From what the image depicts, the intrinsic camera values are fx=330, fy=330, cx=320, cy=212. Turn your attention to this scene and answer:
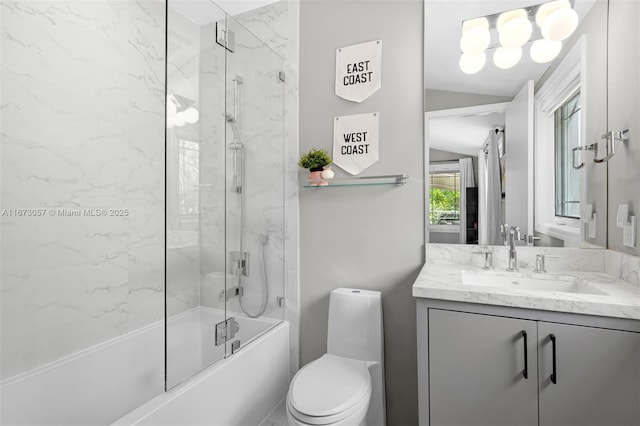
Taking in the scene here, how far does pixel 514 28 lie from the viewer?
167 cm

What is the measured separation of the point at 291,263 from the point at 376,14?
5.16ft

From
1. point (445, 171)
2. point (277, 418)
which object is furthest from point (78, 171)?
point (445, 171)

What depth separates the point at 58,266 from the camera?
5.32 ft

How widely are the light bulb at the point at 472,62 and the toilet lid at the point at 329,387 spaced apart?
5.45ft

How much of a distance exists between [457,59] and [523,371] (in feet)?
5.03

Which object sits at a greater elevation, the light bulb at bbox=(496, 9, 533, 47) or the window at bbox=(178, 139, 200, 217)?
the light bulb at bbox=(496, 9, 533, 47)

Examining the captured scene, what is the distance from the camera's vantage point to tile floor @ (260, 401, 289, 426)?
6.10 ft

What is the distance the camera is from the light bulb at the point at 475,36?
1727mm

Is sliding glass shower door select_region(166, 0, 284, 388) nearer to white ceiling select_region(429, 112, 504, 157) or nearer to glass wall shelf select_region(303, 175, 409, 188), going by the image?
glass wall shelf select_region(303, 175, 409, 188)

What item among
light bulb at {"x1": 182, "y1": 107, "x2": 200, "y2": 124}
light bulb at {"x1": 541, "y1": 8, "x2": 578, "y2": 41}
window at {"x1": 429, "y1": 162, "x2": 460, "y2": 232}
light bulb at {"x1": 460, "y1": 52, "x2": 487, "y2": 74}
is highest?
light bulb at {"x1": 541, "y1": 8, "x2": 578, "y2": 41}

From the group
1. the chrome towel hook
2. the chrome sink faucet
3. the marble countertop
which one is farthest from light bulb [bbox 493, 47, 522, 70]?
the marble countertop

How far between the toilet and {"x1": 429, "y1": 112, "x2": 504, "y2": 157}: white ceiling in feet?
2.97

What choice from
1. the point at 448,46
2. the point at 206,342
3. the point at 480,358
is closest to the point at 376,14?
the point at 448,46

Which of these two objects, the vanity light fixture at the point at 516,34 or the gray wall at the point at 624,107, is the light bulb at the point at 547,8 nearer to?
the vanity light fixture at the point at 516,34
